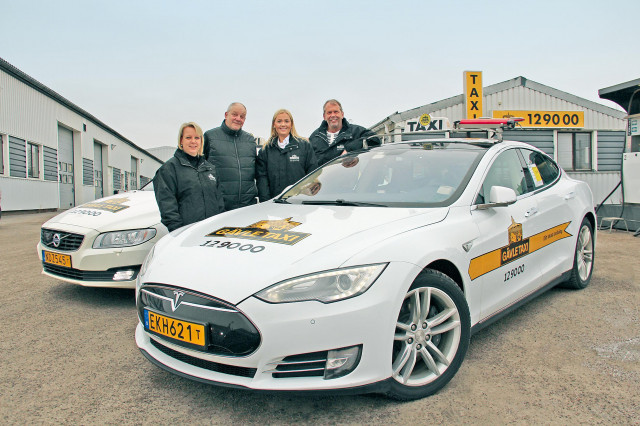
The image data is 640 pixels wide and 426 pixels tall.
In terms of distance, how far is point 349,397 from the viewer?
88.5 inches

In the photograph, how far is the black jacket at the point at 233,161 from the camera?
4.46 meters

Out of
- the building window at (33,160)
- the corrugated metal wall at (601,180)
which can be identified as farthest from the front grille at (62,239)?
the corrugated metal wall at (601,180)

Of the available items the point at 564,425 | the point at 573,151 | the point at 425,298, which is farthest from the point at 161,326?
the point at 573,151

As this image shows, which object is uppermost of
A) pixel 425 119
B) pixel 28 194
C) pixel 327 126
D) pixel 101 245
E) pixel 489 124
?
pixel 425 119

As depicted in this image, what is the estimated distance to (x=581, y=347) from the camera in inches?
113

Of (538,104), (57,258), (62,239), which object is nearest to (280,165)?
(62,239)

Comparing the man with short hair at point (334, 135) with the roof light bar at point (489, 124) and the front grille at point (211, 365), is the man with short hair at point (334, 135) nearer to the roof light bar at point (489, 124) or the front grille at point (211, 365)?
the roof light bar at point (489, 124)

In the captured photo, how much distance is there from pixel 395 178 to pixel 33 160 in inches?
743

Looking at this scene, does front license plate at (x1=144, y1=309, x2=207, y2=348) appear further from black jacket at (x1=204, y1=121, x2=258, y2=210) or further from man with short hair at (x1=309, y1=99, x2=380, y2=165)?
man with short hair at (x1=309, y1=99, x2=380, y2=165)

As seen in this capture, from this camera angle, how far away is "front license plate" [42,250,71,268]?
4.00m

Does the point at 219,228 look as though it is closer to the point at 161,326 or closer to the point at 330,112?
the point at 161,326

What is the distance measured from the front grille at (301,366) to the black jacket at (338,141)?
3441 millimetres

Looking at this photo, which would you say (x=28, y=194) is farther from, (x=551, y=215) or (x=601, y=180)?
(x=601, y=180)

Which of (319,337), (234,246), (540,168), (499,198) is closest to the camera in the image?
(319,337)
